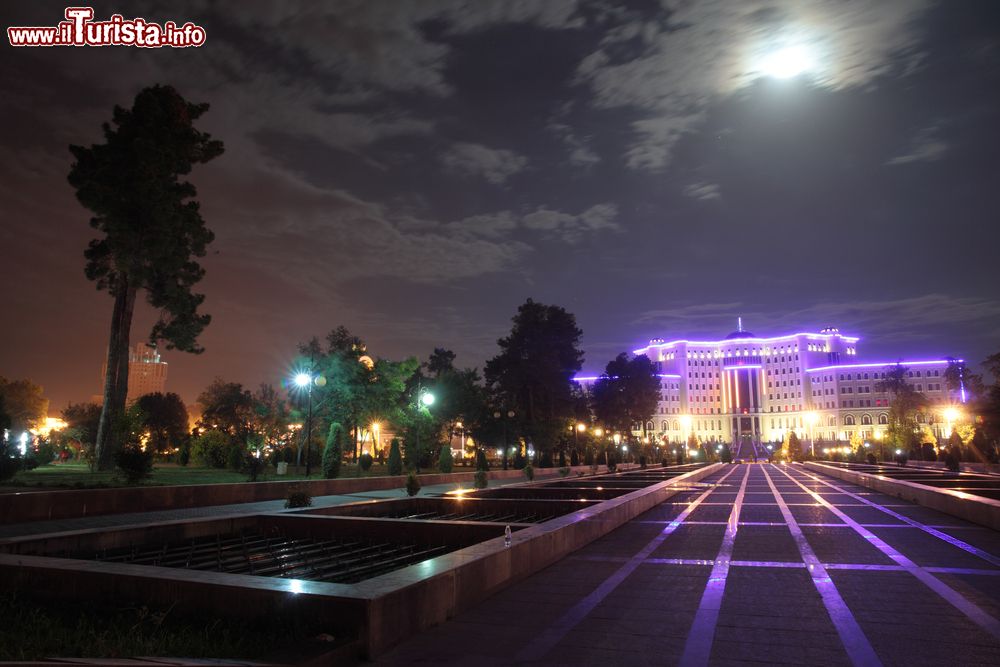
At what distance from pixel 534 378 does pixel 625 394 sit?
Result: 1247 inches

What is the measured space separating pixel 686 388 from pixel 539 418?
144657 mm

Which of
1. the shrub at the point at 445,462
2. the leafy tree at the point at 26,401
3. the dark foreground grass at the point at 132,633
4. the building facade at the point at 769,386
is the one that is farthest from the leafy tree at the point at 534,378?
the building facade at the point at 769,386

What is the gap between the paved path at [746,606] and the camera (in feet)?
16.3

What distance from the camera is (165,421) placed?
73.1 m

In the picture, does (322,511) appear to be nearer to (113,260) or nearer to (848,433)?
(113,260)

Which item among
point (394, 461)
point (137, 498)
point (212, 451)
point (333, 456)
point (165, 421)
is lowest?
point (394, 461)

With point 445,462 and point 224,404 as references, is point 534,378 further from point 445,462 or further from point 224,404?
point 224,404

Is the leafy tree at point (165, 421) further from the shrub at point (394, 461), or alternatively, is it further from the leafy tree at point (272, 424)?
the shrub at point (394, 461)

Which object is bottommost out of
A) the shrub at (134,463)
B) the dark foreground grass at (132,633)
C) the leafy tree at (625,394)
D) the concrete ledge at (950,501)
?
the concrete ledge at (950,501)

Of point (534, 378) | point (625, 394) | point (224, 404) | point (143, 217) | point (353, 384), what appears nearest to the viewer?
point (143, 217)

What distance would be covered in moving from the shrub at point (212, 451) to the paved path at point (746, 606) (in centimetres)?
2875

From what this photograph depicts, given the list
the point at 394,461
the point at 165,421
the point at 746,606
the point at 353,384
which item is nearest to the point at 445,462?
the point at 394,461

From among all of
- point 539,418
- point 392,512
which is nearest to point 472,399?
point 539,418

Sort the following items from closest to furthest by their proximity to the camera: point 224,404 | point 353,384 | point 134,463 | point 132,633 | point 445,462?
point 132,633, point 134,463, point 445,462, point 353,384, point 224,404
